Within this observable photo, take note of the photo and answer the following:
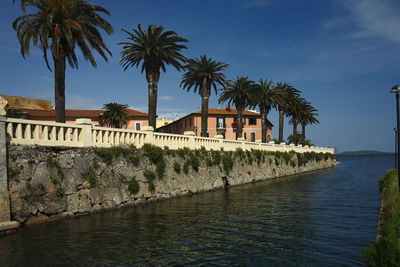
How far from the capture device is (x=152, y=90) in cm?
2962

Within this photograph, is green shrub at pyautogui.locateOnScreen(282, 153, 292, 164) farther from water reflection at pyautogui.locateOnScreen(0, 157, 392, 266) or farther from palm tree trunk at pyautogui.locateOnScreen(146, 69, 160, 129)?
water reflection at pyautogui.locateOnScreen(0, 157, 392, 266)

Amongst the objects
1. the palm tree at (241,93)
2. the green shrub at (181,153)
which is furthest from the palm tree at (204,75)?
the green shrub at (181,153)

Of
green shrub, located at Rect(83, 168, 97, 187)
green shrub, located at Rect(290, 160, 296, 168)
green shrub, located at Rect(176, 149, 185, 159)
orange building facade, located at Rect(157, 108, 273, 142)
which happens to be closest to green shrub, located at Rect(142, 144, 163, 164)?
green shrub, located at Rect(176, 149, 185, 159)

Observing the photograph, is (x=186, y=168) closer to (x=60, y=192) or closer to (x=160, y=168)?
(x=160, y=168)

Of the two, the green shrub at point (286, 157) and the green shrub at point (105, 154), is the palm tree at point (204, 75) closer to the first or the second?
the green shrub at point (286, 157)

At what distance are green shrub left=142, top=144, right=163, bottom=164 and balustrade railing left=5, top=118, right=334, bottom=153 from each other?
0.44 metres

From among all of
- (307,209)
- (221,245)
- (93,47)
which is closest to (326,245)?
(221,245)

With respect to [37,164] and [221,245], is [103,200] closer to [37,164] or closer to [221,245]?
[37,164]

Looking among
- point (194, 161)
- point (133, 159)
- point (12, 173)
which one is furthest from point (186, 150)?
point (12, 173)

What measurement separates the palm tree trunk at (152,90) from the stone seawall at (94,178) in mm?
7788

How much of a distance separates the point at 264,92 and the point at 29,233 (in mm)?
43050

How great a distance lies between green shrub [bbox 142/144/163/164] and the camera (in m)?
17.8

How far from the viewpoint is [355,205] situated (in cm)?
1720

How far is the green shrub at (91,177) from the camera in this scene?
13977mm
